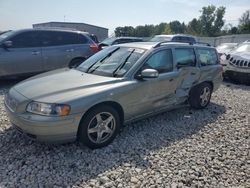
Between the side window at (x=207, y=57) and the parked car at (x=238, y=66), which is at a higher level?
the side window at (x=207, y=57)

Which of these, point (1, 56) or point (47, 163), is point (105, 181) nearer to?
point (47, 163)

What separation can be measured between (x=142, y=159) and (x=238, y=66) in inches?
266

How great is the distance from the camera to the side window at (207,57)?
5.47 m

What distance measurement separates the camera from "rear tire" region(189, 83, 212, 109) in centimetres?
542

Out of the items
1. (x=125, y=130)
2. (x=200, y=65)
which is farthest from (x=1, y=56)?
(x=200, y=65)

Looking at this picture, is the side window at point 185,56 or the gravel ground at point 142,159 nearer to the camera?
the gravel ground at point 142,159

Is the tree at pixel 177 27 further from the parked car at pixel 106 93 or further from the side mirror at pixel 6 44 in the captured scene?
the parked car at pixel 106 93

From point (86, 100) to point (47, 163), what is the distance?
3.22 feet

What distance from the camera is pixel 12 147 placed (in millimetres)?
3518

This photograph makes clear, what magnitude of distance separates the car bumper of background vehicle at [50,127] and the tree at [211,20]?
226 ft

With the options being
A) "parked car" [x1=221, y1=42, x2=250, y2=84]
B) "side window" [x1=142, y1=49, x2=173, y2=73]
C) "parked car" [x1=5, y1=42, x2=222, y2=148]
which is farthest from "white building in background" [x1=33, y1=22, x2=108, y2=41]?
"side window" [x1=142, y1=49, x2=173, y2=73]

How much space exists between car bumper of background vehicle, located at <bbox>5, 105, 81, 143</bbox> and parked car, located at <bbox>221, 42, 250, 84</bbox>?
7226 millimetres

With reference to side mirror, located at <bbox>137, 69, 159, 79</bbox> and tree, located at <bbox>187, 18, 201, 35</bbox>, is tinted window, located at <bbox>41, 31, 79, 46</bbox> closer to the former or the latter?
side mirror, located at <bbox>137, 69, 159, 79</bbox>

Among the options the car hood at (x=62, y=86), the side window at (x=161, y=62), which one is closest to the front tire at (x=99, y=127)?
the car hood at (x=62, y=86)
